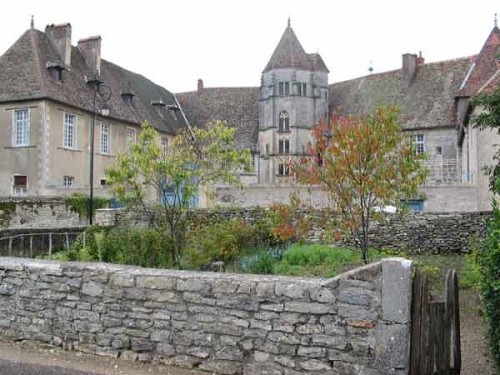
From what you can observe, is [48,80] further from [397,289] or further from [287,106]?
[397,289]

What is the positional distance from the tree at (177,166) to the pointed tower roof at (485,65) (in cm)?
1799

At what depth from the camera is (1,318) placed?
22.5 feet

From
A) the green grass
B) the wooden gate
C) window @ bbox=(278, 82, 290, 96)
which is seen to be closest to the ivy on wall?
the green grass

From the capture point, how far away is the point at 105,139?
3162cm

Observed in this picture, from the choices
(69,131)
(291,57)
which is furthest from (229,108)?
(69,131)

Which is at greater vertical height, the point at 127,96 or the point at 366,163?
the point at 127,96

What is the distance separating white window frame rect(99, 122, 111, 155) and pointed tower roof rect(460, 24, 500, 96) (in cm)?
2056

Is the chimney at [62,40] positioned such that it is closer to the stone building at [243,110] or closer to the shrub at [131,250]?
the stone building at [243,110]

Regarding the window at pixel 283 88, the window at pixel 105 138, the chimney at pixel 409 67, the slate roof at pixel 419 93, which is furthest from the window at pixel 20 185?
the chimney at pixel 409 67

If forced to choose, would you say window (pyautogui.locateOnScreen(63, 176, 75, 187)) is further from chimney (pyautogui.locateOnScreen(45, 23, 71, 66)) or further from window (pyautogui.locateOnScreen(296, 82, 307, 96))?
window (pyautogui.locateOnScreen(296, 82, 307, 96))

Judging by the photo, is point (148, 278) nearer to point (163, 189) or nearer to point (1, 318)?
point (1, 318)

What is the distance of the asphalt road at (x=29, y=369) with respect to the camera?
18.6 ft

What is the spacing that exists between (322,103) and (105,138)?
1736cm

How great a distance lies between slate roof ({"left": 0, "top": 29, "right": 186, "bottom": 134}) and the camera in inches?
1076
